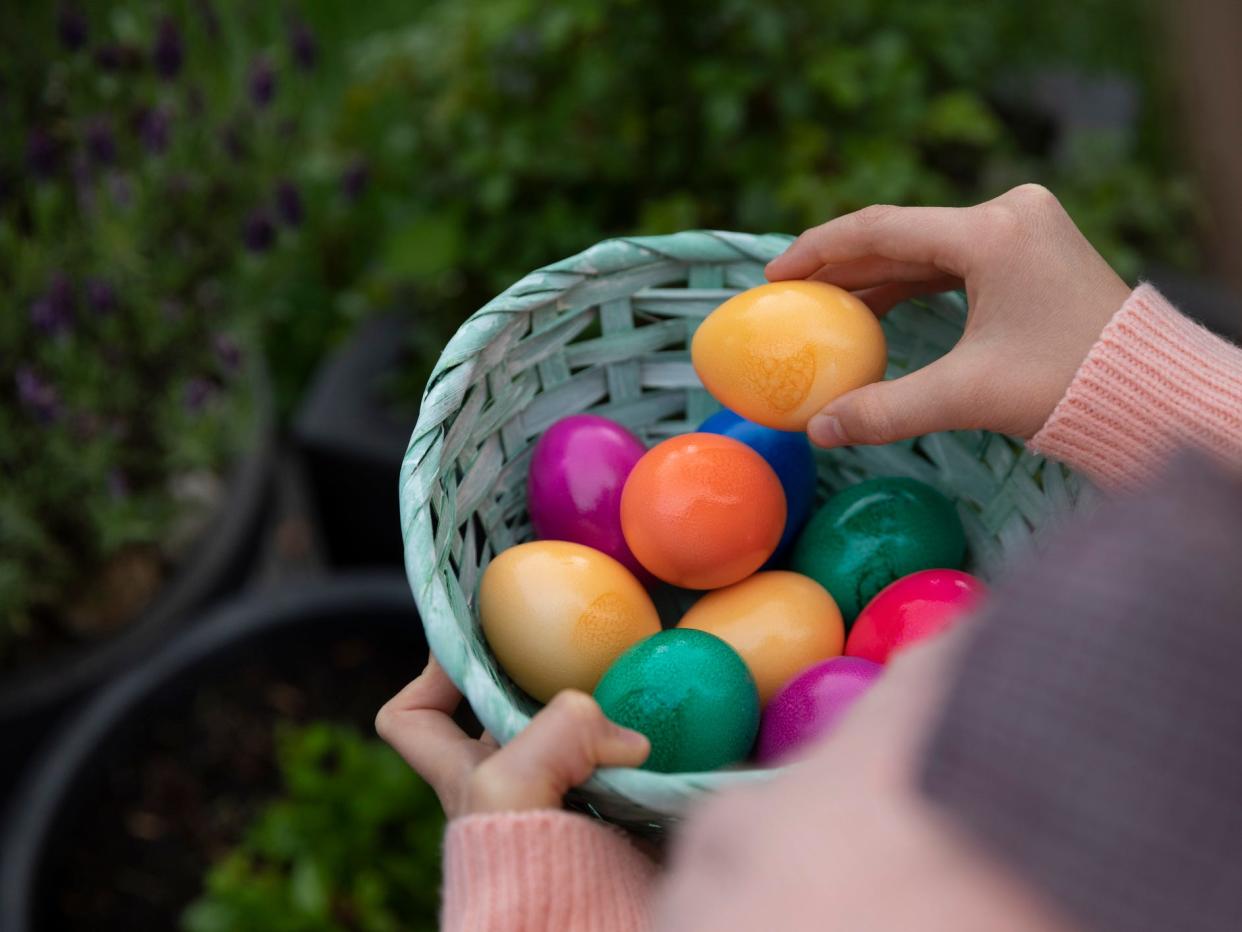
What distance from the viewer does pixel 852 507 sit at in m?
1.08

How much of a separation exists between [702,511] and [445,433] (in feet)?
0.83

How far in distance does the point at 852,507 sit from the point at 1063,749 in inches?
26.5

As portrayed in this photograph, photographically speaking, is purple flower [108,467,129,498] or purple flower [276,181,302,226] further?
purple flower [276,181,302,226]

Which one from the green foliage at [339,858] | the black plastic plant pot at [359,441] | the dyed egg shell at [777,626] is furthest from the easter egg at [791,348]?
the black plastic plant pot at [359,441]

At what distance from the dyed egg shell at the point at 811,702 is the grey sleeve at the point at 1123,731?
1.46 ft

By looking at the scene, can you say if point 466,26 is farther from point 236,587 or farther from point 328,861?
point 328,861

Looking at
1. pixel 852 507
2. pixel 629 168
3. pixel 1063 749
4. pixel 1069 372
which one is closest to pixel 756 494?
pixel 852 507

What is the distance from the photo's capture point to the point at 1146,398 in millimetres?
851

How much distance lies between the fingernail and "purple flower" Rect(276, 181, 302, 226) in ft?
3.30

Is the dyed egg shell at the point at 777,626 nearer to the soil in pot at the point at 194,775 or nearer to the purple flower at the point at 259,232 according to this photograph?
the soil in pot at the point at 194,775

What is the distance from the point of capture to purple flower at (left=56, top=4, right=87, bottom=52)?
1.37 meters

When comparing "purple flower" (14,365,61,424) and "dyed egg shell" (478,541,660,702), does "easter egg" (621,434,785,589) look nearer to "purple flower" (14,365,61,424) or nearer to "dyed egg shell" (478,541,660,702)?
"dyed egg shell" (478,541,660,702)

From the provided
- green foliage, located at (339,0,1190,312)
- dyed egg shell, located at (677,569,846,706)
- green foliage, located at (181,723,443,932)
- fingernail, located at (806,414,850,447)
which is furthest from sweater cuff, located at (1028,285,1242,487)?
green foliage, located at (181,723,443,932)

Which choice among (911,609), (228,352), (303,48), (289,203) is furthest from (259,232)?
(911,609)
